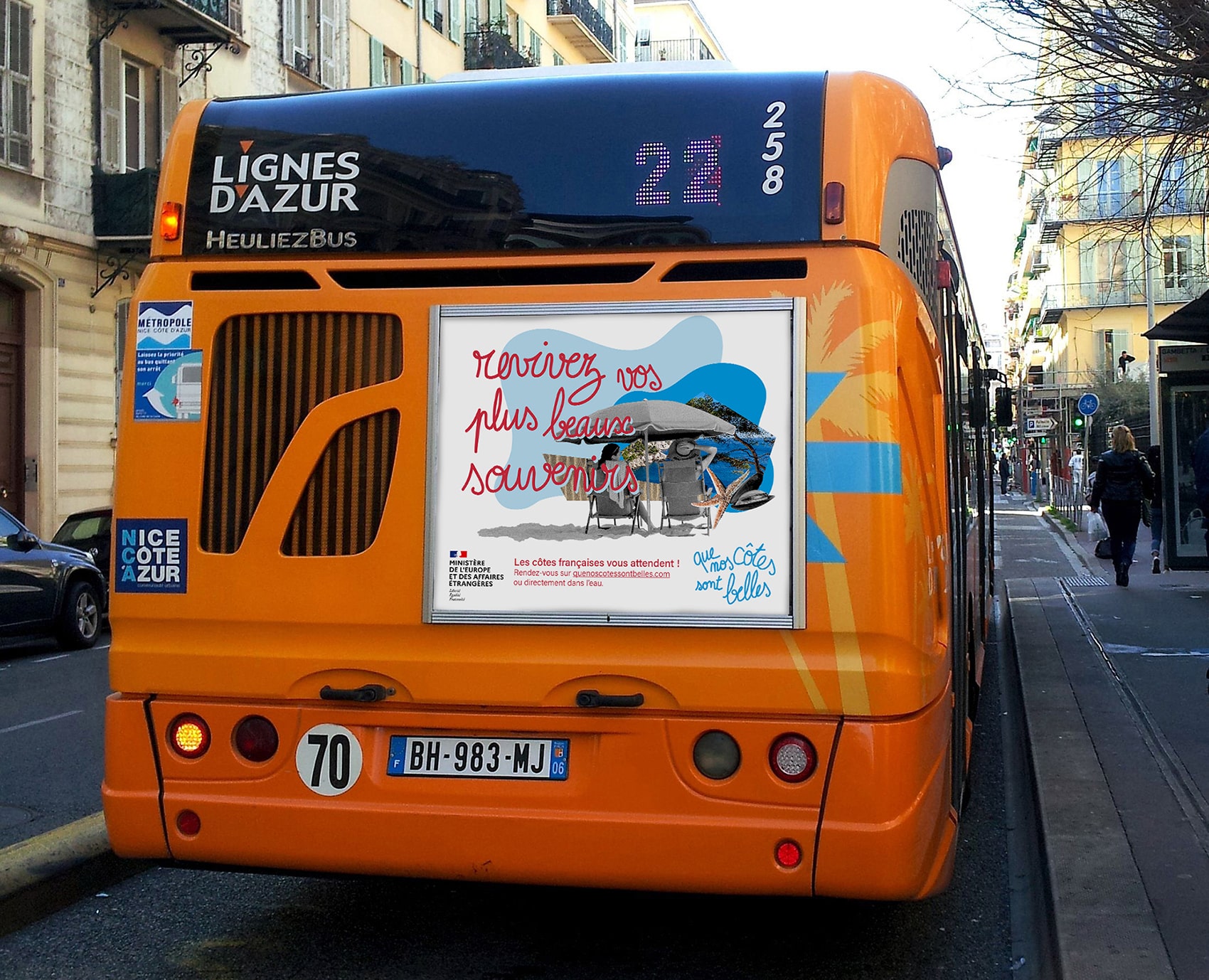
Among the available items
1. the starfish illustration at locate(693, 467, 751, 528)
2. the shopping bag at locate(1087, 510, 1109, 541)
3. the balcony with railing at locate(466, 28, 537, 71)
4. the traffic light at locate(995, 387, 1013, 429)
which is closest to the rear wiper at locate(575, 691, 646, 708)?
the starfish illustration at locate(693, 467, 751, 528)

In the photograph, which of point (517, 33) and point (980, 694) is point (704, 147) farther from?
point (517, 33)

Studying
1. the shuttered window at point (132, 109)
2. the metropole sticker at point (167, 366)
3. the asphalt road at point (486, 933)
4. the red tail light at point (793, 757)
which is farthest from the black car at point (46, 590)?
the red tail light at point (793, 757)

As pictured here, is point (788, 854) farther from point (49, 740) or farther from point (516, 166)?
point (49, 740)

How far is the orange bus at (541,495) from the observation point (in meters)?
4.03

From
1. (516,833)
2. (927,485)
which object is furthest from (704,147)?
(516,833)

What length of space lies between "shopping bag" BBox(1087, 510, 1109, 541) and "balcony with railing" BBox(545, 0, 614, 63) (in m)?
25.5

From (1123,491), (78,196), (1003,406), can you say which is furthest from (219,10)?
(1003,406)

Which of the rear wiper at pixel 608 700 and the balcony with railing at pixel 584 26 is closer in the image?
the rear wiper at pixel 608 700

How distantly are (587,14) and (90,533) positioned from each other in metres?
33.5

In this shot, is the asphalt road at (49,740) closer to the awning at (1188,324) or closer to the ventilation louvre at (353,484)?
the ventilation louvre at (353,484)

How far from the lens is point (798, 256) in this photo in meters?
4.13

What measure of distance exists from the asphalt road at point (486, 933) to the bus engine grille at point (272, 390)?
54.2 inches

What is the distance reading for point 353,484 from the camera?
4.30 meters

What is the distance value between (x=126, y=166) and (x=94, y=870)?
810 inches
